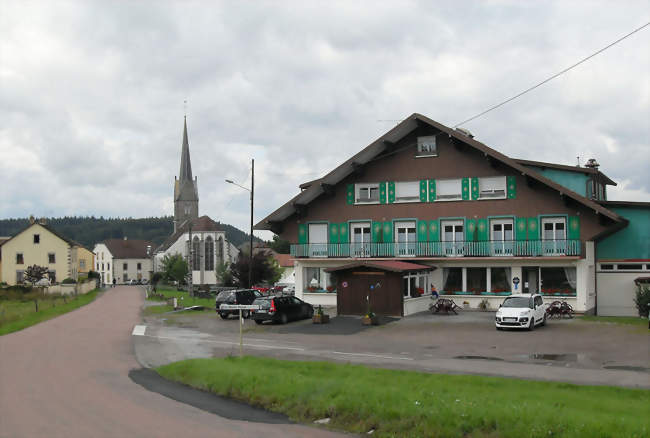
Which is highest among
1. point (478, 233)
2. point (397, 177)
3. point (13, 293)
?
point (397, 177)

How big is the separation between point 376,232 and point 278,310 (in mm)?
10416

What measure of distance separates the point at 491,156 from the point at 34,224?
218ft

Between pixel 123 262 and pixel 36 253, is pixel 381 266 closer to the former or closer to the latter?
pixel 36 253

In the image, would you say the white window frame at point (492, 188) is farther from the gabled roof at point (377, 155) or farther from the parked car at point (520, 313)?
the parked car at point (520, 313)

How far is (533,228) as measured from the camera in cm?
3584

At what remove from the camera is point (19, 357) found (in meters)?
21.3

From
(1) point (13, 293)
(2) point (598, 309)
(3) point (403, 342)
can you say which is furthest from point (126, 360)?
(1) point (13, 293)

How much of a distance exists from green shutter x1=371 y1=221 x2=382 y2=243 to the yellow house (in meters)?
57.3

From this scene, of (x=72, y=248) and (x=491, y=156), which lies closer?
(x=491, y=156)

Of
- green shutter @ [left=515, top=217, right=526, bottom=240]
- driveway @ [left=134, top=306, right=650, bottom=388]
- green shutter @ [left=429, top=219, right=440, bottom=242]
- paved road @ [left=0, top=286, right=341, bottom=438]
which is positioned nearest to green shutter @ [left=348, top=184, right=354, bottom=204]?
green shutter @ [left=429, top=219, right=440, bottom=242]

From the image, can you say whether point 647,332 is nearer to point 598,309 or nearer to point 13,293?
point 598,309

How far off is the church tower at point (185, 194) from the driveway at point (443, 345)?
114166 mm

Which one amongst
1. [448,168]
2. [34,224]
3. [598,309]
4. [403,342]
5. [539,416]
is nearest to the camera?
[539,416]

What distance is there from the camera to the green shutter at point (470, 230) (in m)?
37.2
